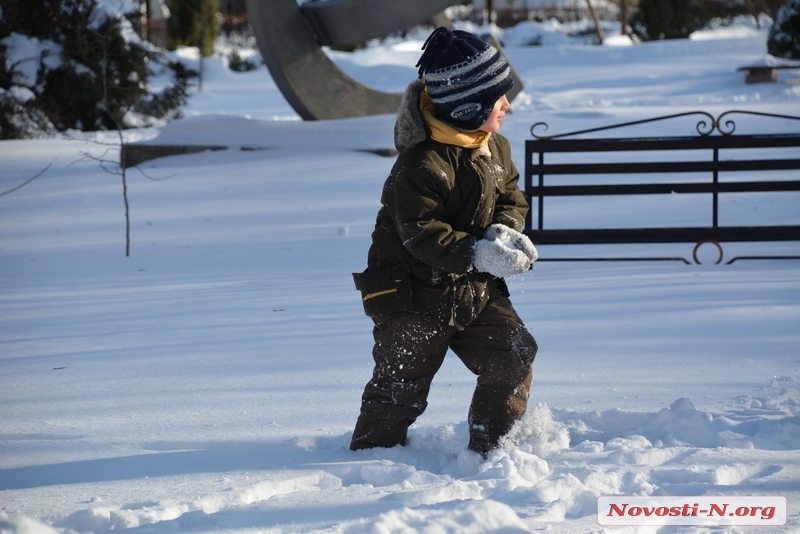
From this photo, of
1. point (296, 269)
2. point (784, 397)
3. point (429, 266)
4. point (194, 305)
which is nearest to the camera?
point (429, 266)

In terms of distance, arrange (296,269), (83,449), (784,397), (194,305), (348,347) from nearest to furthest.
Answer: (83,449)
(784,397)
(348,347)
(194,305)
(296,269)

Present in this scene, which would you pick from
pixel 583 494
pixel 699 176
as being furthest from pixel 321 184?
pixel 583 494

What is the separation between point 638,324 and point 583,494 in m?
2.06

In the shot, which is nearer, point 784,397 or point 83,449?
point 83,449

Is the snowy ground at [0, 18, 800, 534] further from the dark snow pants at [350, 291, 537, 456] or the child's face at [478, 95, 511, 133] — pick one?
the child's face at [478, 95, 511, 133]

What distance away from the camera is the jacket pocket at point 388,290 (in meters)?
2.54

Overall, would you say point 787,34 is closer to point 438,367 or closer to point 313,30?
point 313,30

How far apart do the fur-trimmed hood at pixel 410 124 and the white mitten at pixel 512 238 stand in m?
0.33

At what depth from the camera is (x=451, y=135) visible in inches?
99.6

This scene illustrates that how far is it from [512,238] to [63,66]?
1295cm

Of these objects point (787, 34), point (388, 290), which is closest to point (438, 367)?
point (388, 290)

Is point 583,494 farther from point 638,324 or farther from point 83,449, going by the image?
point 638,324

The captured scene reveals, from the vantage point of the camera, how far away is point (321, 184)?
8695 mm

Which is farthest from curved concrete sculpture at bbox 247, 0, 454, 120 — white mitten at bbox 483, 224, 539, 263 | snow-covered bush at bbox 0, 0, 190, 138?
white mitten at bbox 483, 224, 539, 263
